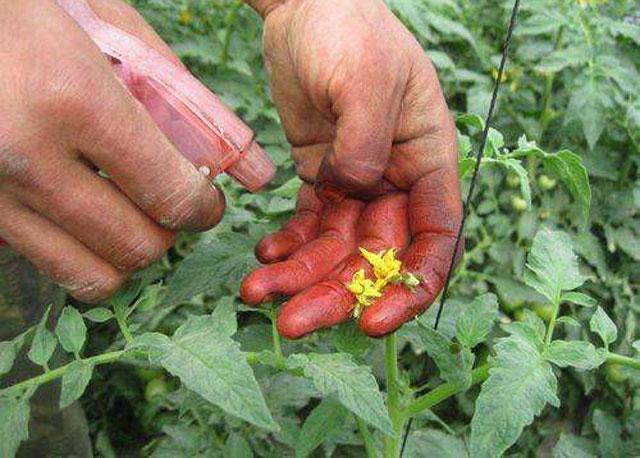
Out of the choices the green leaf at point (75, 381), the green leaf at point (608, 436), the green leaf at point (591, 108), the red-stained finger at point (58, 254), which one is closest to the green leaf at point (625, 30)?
the green leaf at point (591, 108)

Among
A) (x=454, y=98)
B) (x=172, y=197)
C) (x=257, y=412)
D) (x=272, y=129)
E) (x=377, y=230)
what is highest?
(x=172, y=197)

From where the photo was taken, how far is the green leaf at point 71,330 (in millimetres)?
991

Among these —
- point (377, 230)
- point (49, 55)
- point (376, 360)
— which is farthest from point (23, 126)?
Answer: point (376, 360)

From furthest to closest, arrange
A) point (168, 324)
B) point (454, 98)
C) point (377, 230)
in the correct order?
point (454, 98)
point (168, 324)
point (377, 230)

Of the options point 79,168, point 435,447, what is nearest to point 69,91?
point 79,168

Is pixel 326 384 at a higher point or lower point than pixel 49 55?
lower

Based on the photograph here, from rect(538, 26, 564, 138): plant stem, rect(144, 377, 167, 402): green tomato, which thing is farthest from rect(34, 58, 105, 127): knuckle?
rect(538, 26, 564, 138): plant stem

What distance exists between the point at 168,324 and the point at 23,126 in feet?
2.69

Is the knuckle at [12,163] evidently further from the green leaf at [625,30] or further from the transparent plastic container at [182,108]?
the green leaf at [625,30]

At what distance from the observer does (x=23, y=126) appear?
87 cm

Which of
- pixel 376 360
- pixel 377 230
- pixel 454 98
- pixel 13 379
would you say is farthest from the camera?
pixel 454 98

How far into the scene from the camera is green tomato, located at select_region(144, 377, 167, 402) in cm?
166

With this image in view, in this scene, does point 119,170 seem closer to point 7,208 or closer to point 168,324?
point 7,208

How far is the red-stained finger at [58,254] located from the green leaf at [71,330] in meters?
0.03
